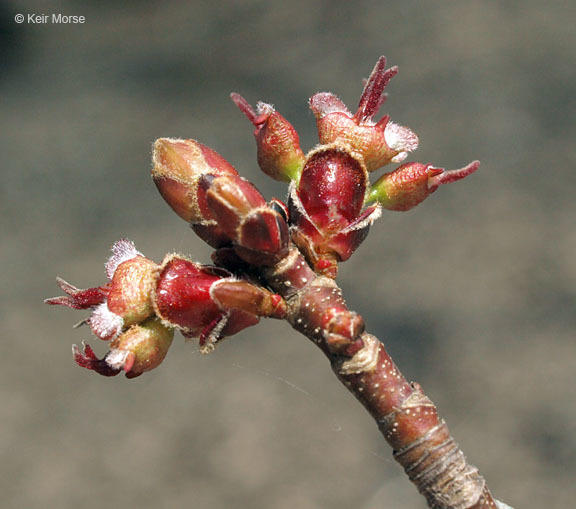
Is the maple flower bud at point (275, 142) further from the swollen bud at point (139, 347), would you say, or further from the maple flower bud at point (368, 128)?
the swollen bud at point (139, 347)

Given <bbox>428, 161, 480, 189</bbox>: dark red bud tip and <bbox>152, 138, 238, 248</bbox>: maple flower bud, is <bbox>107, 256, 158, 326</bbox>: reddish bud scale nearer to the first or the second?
<bbox>152, 138, 238, 248</bbox>: maple flower bud

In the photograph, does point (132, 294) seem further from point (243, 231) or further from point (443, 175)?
point (443, 175)

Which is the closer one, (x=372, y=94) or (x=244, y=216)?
(x=244, y=216)

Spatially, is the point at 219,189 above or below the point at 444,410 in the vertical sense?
above

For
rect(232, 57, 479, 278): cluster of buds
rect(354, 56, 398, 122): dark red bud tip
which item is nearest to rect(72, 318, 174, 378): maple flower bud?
rect(232, 57, 479, 278): cluster of buds

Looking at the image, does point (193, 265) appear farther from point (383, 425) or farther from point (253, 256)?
point (383, 425)

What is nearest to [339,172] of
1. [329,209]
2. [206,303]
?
[329,209]

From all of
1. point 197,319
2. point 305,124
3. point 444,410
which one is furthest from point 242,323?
point 305,124
